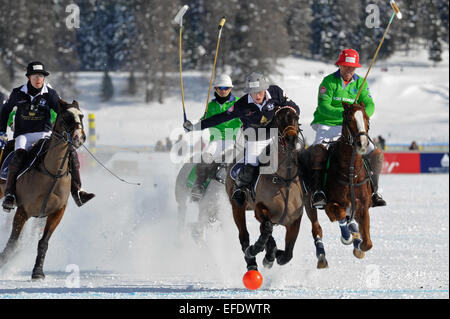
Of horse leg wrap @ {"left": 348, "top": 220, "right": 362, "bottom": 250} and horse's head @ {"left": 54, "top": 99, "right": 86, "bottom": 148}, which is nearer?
horse's head @ {"left": 54, "top": 99, "right": 86, "bottom": 148}

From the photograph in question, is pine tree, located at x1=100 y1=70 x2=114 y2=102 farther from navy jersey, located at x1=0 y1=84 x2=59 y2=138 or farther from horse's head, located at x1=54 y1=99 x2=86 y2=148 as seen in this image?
horse's head, located at x1=54 y1=99 x2=86 y2=148

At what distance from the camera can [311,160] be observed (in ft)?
31.1

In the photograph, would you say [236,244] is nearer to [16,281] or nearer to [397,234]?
[16,281]

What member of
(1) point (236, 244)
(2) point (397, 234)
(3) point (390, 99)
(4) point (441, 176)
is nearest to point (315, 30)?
(3) point (390, 99)

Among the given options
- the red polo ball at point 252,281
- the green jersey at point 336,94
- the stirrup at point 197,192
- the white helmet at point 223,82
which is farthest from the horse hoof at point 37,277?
the green jersey at point 336,94

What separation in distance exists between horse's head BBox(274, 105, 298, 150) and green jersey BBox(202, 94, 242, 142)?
8.25ft

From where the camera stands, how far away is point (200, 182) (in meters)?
11.5

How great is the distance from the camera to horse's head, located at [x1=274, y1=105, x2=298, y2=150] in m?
8.24

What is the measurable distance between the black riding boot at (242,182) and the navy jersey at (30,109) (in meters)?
2.41

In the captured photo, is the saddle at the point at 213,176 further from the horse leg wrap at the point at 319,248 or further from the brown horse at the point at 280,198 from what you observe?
the brown horse at the point at 280,198

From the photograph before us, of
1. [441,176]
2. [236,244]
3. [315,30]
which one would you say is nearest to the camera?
[236,244]

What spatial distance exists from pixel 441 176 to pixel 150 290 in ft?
72.5

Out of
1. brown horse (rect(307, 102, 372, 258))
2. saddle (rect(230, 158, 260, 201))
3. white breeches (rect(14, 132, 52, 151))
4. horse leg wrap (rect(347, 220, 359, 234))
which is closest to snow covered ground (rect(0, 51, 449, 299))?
horse leg wrap (rect(347, 220, 359, 234))

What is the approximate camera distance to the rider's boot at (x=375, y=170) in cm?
924
